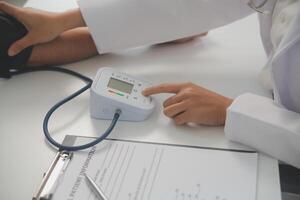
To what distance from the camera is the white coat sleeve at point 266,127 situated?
590mm

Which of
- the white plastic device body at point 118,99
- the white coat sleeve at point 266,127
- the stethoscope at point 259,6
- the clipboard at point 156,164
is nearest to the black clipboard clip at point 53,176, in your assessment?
the clipboard at point 156,164

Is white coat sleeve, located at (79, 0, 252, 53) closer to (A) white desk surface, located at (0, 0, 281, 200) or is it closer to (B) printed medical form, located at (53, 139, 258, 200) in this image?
(A) white desk surface, located at (0, 0, 281, 200)

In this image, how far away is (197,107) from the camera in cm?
67

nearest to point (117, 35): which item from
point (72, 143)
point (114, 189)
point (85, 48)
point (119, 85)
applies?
point (85, 48)

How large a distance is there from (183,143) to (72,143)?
0.63 feet

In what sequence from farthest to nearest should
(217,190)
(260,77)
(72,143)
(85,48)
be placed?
(85,48), (260,77), (72,143), (217,190)

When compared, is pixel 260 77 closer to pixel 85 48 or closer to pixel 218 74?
pixel 218 74

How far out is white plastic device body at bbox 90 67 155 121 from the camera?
2.20ft

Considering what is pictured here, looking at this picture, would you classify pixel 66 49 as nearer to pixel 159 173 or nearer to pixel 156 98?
pixel 156 98

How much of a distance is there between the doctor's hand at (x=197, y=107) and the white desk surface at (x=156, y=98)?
0.02 metres

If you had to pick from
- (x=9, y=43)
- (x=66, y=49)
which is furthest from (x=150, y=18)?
(x=9, y=43)

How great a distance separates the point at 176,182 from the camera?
0.56m

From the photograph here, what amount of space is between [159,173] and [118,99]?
0.16 m

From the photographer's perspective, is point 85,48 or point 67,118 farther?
point 85,48
